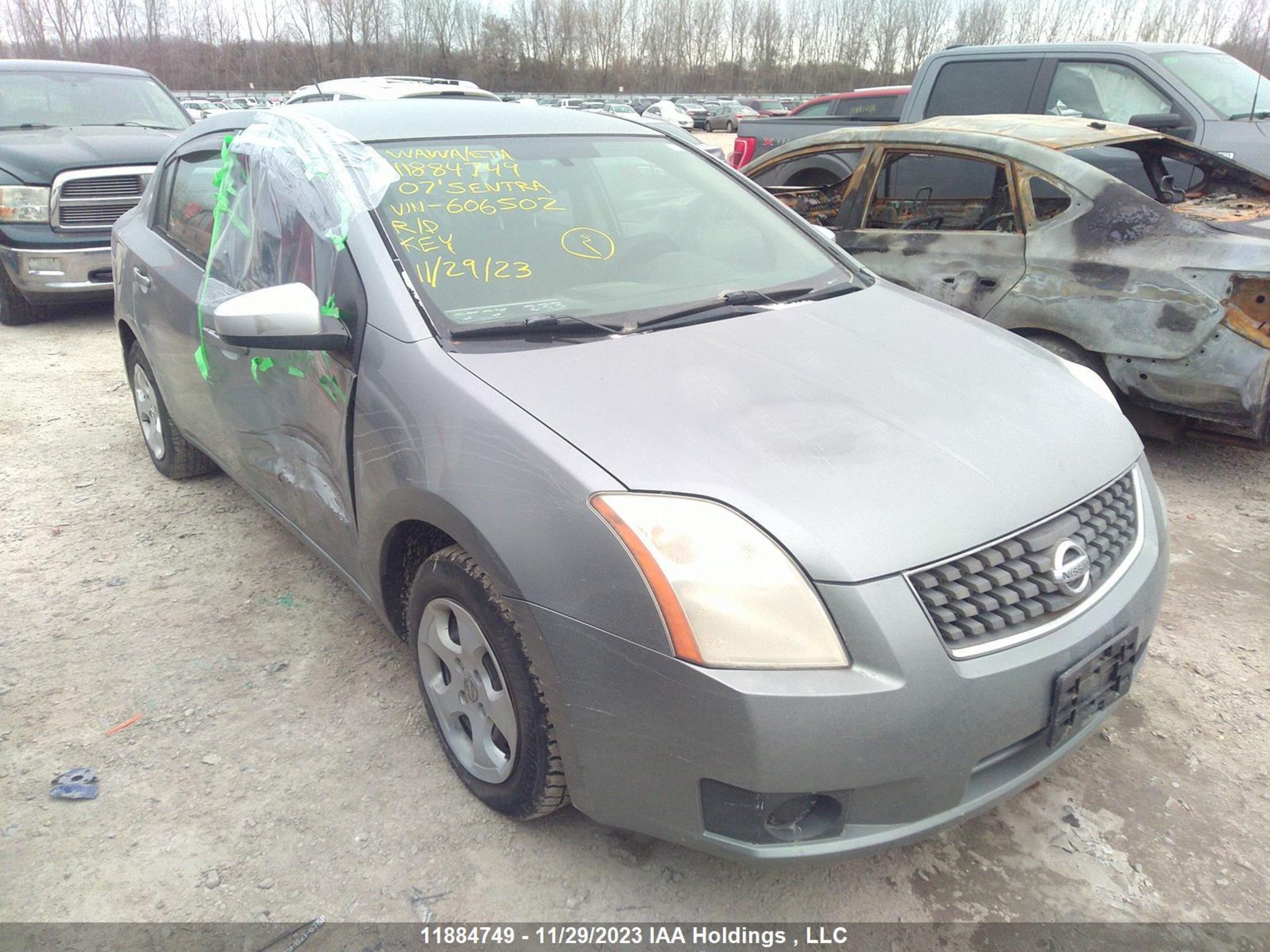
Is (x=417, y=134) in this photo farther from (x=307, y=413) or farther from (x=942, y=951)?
(x=942, y=951)

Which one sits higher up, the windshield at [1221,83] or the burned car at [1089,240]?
the windshield at [1221,83]

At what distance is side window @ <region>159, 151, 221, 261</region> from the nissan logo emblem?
116 inches

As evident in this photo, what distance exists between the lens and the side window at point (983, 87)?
22.1ft

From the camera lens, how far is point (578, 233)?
9.12ft

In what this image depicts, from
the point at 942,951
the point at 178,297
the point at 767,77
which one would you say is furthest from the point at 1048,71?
the point at 767,77

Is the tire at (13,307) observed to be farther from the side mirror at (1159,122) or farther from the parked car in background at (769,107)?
the parked car in background at (769,107)

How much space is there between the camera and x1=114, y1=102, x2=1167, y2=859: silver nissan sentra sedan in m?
1.73

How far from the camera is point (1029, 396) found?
7.62 feet

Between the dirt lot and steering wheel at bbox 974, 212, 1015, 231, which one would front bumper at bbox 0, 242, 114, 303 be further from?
steering wheel at bbox 974, 212, 1015, 231

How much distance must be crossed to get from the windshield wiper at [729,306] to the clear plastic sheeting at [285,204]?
86 centimetres

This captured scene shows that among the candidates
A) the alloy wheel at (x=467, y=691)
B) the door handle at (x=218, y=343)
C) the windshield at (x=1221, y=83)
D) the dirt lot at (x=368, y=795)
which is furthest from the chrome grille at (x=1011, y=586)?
the windshield at (x=1221, y=83)

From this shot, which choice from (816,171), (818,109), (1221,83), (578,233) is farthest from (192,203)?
(818,109)

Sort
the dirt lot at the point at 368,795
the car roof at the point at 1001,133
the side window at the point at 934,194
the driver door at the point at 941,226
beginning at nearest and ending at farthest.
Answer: the dirt lot at the point at 368,795 → the driver door at the point at 941,226 → the car roof at the point at 1001,133 → the side window at the point at 934,194

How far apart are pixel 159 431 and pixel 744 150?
6.91 metres
